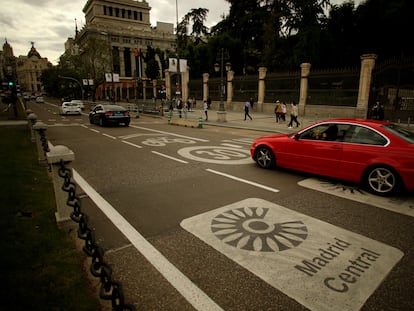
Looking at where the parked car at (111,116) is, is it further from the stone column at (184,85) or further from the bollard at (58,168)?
the stone column at (184,85)

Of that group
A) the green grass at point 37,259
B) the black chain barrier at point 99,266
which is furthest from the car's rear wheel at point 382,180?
the green grass at point 37,259

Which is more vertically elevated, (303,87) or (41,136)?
(303,87)

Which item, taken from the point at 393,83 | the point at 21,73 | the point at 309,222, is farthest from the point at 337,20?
the point at 21,73

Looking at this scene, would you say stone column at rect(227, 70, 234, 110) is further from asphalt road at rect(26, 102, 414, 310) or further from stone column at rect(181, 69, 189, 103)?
asphalt road at rect(26, 102, 414, 310)

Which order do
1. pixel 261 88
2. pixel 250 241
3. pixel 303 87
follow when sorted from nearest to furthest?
pixel 250 241 < pixel 303 87 < pixel 261 88

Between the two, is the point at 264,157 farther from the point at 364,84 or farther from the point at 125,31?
the point at 125,31

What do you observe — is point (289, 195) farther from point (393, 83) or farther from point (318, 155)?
point (393, 83)

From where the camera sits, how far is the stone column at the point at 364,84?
20984 mm

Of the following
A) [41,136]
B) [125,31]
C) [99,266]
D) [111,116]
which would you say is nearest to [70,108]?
[111,116]

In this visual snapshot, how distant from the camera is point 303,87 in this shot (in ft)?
83.6

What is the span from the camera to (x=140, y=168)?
782cm

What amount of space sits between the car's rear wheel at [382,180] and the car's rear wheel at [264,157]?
2402 mm

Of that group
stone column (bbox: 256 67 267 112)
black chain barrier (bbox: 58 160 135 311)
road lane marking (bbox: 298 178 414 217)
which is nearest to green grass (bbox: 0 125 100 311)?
black chain barrier (bbox: 58 160 135 311)

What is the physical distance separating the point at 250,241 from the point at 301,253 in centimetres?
69
